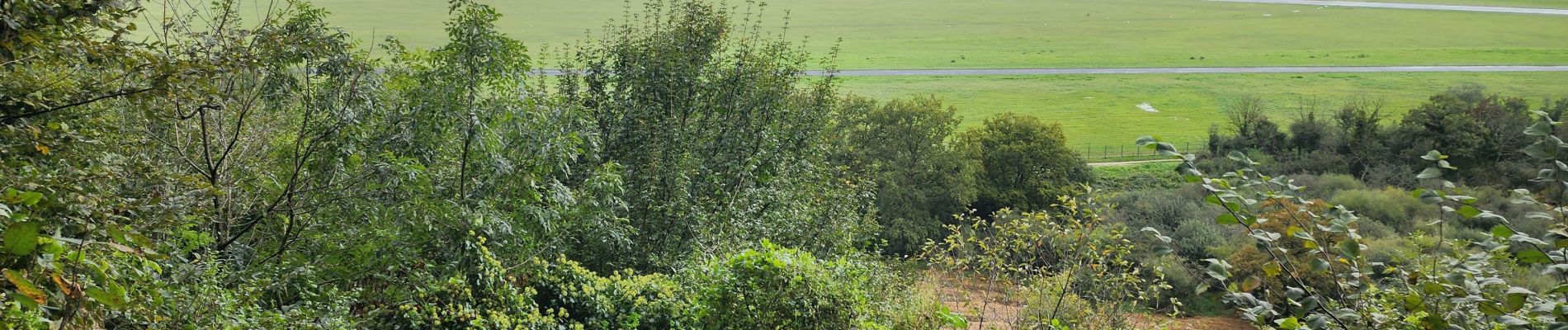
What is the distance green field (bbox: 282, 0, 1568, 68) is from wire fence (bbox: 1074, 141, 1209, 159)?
28114mm

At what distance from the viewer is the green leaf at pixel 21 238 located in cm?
267

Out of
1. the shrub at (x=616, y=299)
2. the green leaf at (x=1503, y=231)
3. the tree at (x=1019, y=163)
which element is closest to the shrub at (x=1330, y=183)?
the tree at (x=1019, y=163)

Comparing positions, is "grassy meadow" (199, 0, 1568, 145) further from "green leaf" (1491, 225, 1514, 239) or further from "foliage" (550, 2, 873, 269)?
"green leaf" (1491, 225, 1514, 239)

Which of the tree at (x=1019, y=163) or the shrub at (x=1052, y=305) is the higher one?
the shrub at (x=1052, y=305)

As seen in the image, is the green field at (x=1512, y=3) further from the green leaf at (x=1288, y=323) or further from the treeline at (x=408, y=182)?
the green leaf at (x=1288, y=323)

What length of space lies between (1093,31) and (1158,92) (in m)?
38.4

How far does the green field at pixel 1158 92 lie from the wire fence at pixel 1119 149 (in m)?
1.01

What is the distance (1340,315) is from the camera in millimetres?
3301

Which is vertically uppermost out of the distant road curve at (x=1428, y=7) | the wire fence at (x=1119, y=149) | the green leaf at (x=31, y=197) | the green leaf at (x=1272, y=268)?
the distant road curve at (x=1428, y=7)

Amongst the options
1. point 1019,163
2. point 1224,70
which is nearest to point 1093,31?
point 1224,70

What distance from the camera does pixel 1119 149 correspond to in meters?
52.7

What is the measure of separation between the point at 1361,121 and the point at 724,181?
3931cm

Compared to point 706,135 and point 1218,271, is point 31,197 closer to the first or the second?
point 1218,271

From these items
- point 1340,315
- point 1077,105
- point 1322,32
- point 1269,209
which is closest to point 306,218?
point 1340,315
